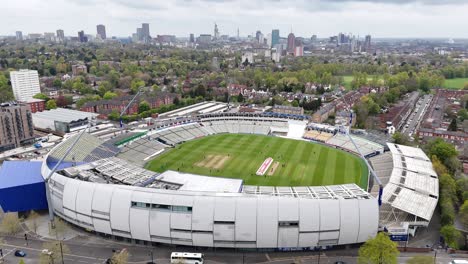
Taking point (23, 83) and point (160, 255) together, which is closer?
point (160, 255)

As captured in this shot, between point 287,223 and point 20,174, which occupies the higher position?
point 20,174

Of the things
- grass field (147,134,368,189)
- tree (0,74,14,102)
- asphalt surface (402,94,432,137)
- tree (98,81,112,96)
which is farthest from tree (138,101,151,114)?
asphalt surface (402,94,432,137)

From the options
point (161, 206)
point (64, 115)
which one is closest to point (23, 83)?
point (64, 115)

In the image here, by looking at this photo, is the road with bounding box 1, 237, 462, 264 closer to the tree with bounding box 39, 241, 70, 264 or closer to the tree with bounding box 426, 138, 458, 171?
the tree with bounding box 39, 241, 70, 264

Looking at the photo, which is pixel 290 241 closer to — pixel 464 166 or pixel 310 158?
pixel 310 158

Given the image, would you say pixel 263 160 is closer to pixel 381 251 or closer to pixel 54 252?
pixel 381 251

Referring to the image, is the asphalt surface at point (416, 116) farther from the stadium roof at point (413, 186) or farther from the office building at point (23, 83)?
the office building at point (23, 83)

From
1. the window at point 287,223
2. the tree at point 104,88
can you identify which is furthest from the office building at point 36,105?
the window at point 287,223
